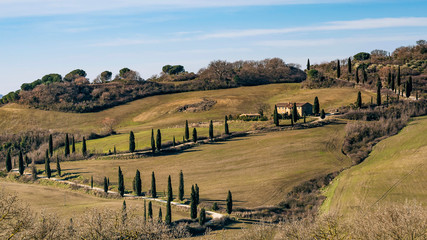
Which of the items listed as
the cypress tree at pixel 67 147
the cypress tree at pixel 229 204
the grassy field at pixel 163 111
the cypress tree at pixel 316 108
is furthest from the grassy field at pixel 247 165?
the grassy field at pixel 163 111

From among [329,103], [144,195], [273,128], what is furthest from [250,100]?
[144,195]

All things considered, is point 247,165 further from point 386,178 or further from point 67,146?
point 67,146

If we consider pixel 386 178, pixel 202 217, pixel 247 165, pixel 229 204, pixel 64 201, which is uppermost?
pixel 247 165

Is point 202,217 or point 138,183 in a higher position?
point 138,183

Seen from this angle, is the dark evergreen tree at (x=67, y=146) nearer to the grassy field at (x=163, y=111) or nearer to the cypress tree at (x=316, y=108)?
the grassy field at (x=163, y=111)

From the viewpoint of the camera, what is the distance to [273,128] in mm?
116312

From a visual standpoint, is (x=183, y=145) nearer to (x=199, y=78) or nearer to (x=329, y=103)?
(x=329, y=103)

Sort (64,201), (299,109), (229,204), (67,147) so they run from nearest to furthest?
(229,204) < (64,201) < (67,147) < (299,109)

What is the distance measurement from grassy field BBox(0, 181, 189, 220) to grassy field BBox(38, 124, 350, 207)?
23.3 feet

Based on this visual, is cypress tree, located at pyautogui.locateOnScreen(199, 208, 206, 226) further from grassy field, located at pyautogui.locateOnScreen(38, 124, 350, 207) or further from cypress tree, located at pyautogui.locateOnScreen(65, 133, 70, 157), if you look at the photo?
cypress tree, located at pyautogui.locateOnScreen(65, 133, 70, 157)

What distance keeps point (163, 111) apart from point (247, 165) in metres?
68.0

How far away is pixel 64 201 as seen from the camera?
273 feet

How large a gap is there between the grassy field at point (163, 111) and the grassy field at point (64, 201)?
46.3 metres

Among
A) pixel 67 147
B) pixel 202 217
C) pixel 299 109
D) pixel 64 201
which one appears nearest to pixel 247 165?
pixel 202 217
